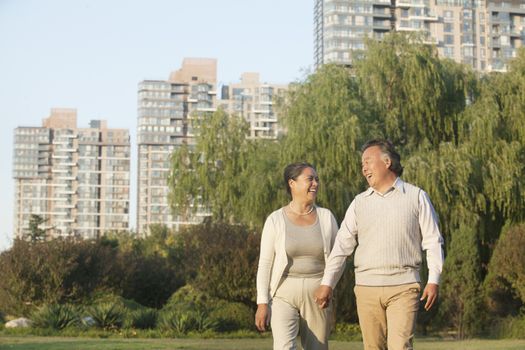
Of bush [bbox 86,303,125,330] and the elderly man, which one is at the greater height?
the elderly man

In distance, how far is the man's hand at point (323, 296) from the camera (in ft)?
19.6

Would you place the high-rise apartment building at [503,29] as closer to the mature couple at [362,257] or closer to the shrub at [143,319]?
the shrub at [143,319]

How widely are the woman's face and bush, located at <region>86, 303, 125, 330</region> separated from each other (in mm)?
12854

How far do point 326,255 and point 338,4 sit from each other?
128 m

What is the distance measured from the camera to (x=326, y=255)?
6297 millimetres

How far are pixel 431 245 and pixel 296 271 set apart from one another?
1.01 meters

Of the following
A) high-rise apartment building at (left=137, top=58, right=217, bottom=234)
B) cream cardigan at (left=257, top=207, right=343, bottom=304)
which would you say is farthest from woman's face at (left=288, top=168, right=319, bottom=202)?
high-rise apartment building at (left=137, top=58, right=217, bottom=234)

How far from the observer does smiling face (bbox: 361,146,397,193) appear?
5.93 metres

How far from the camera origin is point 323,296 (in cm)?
598

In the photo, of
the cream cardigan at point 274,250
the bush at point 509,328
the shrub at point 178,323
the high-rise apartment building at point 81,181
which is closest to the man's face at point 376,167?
the cream cardigan at point 274,250

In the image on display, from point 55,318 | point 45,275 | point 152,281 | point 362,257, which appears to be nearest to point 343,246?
point 362,257

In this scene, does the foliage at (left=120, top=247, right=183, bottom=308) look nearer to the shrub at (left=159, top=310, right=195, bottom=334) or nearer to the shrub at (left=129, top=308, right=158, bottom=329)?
the shrub at (left=129, top=308, right=158, bottom=329)

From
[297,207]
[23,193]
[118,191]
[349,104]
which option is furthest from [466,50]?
[297,207]

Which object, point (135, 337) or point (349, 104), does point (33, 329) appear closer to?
point (135, 337)
